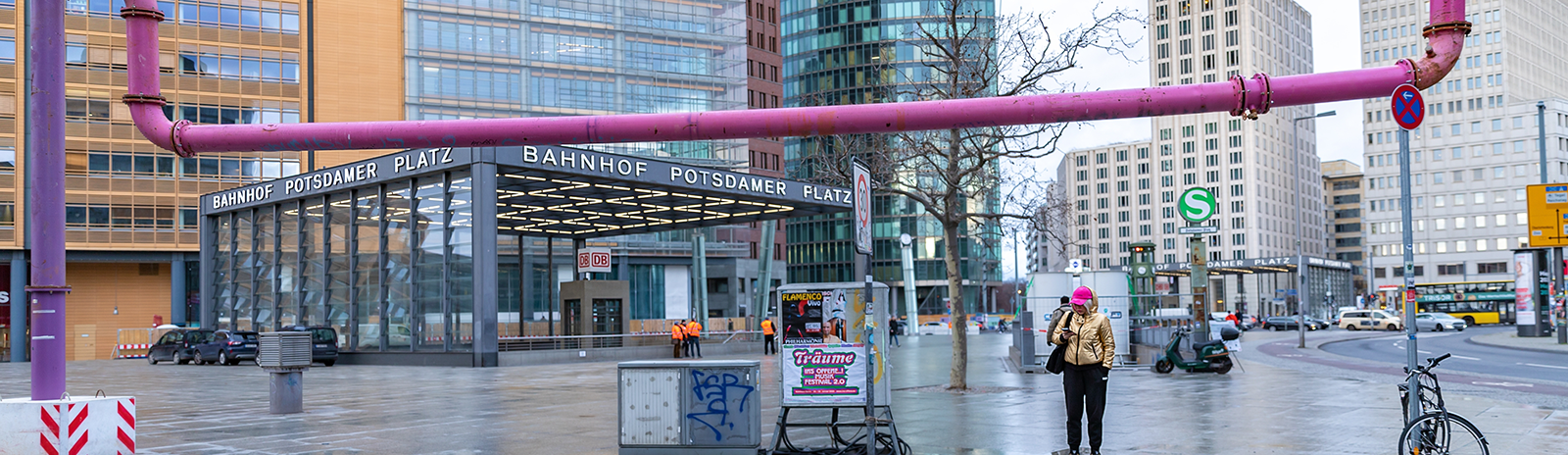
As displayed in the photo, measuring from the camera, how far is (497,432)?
537 inches

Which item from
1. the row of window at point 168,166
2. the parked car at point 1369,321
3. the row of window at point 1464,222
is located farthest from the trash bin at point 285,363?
the row of window at point 1464,222

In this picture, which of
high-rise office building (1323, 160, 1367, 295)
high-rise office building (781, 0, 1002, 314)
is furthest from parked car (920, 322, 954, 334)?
high-rise office building (1323, 160, 1367, 295)

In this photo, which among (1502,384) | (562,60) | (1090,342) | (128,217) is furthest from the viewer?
(562,60)

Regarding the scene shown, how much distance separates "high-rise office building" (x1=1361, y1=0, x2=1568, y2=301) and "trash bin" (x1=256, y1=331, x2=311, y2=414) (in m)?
131

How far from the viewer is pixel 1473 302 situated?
3194 inches

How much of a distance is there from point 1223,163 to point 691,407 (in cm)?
15939

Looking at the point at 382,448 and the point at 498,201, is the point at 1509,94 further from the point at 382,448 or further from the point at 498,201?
the point at 382,448

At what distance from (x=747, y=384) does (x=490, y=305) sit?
2375cm

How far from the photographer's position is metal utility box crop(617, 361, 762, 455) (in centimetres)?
1087

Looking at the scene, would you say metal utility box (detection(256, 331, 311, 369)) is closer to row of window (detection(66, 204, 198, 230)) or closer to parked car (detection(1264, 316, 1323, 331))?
row of window (detection(66, 204, 198, 230))

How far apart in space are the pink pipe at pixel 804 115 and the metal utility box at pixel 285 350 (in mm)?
8783

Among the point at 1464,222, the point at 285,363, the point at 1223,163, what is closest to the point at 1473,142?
the point at 1464,222

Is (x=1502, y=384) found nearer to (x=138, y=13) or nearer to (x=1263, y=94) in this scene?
(x=1263, y=94)

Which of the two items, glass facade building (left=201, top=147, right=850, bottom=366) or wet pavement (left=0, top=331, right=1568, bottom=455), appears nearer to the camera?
wet pavement (left=0, top=331, right=1568, bottom=455)
